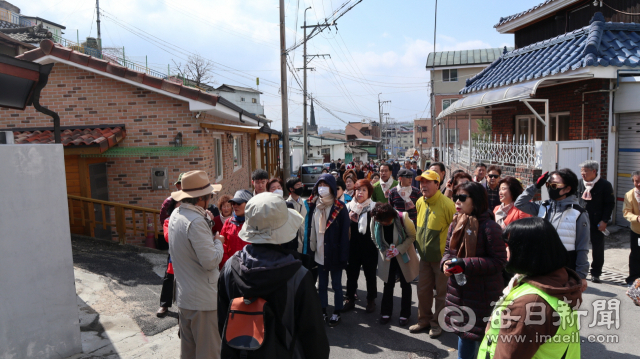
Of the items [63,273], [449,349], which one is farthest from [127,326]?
[449,349]

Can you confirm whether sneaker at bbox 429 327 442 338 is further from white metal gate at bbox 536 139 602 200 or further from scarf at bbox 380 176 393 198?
white metal gate at bbox 536 139 602 200

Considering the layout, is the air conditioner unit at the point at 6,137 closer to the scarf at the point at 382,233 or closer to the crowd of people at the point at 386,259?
the crowd of people at the point at 386,259

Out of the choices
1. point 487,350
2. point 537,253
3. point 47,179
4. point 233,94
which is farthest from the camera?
point 233,94

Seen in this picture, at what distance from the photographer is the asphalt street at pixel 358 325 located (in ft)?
14.7

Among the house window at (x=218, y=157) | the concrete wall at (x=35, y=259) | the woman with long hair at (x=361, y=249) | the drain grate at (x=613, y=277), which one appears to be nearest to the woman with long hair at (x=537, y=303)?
the woman with long hair at (x=361, y=249)

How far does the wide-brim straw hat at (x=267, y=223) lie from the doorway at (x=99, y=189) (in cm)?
798

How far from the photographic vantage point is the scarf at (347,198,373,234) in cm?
542

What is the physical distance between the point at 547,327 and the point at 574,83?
31.8ft

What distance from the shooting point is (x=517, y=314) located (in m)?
2.00

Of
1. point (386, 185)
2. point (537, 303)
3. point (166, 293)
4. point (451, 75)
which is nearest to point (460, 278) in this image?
point (537, 303)

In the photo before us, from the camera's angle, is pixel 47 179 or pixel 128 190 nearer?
pixel 47 179

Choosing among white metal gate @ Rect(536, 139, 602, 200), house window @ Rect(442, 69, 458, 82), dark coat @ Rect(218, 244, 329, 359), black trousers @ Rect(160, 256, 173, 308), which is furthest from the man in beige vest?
house window @ Rect(442, 69, 458, 82)

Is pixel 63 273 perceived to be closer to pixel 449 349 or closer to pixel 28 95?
A: pixel 28 95

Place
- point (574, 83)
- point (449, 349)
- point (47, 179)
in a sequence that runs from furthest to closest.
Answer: point (574, 83)
point (449, 349)
point (47, 179)
